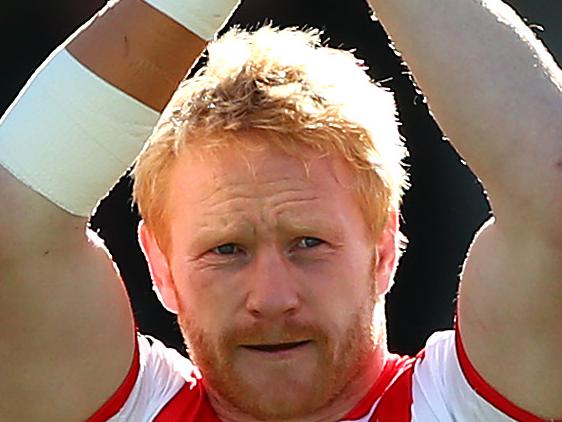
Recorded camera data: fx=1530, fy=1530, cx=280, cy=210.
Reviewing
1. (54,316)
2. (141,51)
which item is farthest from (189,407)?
(141,51)

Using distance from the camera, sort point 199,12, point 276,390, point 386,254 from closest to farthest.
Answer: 1. point 199,12
2. point 276,390
3. point 386,254

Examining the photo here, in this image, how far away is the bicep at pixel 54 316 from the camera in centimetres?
150

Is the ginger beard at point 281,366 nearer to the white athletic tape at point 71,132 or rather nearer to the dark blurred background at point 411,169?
the white athletic tape at point 71,132

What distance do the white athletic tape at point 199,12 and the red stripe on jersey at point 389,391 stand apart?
51 centimetres

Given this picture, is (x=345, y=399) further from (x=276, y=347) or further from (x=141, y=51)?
(x=141, y=51)

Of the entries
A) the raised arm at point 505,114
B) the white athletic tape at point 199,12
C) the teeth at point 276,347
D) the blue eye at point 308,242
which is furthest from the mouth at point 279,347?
the white athletic tape at point 199,12

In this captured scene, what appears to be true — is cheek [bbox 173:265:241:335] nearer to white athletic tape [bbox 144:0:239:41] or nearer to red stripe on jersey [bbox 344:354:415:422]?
red stripe on jersey [bbox 344:354:415:422]

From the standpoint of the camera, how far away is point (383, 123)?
1757mm

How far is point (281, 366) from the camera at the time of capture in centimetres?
163

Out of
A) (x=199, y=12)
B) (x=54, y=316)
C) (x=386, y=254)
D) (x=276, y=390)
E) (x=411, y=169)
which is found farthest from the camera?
(x=411, y=169)

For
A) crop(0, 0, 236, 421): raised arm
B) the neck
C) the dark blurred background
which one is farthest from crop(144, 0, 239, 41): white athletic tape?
the dark blurred background

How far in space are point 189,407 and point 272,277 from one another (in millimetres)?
225

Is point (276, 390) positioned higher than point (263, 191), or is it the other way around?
point (263, 191)

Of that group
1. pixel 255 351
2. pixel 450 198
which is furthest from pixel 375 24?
pixel 255 351
